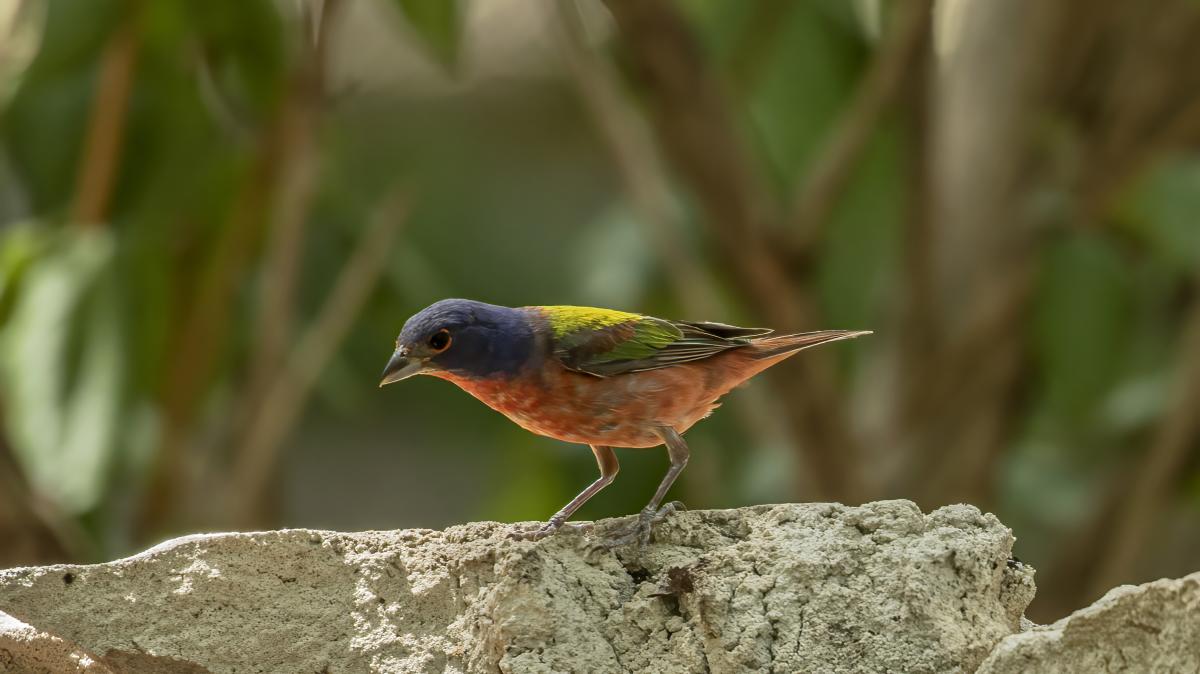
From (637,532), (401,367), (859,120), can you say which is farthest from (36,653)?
(859,120)

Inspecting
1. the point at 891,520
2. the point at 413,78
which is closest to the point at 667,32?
the point at 891,520

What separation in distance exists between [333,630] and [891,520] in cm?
113

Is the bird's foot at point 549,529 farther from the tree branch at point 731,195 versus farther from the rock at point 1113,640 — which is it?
the tree branch at point 731,195

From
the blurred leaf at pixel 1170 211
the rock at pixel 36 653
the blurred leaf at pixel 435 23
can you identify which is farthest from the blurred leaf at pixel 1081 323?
the rock at pixel 36 653

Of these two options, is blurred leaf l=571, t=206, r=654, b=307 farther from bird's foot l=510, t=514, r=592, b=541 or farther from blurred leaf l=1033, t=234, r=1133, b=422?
bird's foot l=510, t=514, r=592, b=541

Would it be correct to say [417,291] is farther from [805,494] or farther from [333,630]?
[333,630]

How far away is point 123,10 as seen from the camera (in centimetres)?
635

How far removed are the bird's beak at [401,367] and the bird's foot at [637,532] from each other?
0.63m

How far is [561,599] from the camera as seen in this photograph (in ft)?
9.97

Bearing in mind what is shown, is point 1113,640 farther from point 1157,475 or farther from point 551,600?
point 1157,475

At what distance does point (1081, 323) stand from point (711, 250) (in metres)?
2.12

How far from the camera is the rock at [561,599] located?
2918mm

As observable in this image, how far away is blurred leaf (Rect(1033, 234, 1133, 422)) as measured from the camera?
24.1 ft

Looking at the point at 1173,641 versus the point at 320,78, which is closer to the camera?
the point at 1173,641
